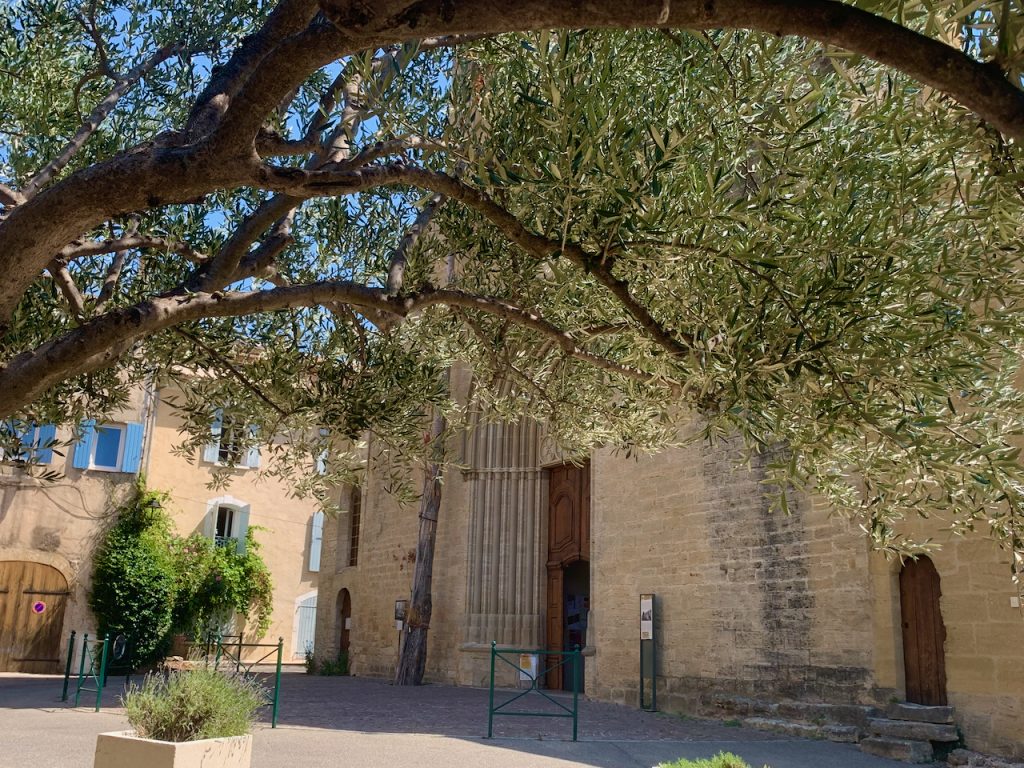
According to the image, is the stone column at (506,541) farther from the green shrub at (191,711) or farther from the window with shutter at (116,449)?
the green shrub at (191,711)

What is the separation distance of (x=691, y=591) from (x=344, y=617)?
40.5ft

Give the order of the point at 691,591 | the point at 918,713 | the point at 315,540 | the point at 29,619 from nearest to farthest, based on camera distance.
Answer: the point at 918,713 < the point at 691,591 < the point at 29,619 < the point at 315,540

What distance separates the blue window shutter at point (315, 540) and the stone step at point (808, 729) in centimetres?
1692

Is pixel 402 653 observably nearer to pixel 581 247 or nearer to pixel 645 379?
pixel 645 379

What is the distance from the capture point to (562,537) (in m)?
16.5

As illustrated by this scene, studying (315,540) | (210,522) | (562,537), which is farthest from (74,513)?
(562,537)

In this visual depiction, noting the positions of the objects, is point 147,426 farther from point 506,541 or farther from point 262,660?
point 506,541

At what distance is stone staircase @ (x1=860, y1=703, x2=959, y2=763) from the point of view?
8.53 m

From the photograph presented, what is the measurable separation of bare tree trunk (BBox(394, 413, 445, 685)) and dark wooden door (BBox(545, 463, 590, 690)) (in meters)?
2.26

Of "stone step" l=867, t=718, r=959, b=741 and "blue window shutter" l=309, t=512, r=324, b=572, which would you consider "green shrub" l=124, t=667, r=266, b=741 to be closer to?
"stone step" l=867, t=718, r=959, b=741

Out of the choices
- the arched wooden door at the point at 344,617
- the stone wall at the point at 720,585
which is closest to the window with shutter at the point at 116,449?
the arched wooden door at the point at 344,617

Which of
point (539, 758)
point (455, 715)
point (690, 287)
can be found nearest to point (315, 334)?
point (690, 287)

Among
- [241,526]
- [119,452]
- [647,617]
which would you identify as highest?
[119,452]

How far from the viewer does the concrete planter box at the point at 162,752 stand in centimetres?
521
